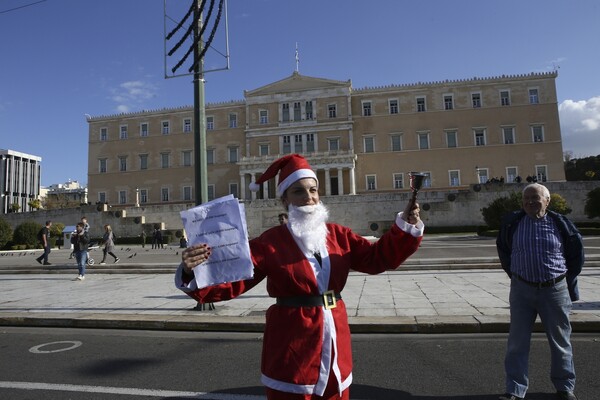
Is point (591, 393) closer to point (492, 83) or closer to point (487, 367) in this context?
point (487, 367)

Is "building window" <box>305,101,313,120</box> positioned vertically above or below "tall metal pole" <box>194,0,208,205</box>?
above

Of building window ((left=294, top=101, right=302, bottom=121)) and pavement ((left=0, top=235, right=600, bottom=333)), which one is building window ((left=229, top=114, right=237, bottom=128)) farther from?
pavement ((left=0, top=235, right=600, bottom=333))

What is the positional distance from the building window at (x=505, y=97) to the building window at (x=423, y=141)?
31.4 feet

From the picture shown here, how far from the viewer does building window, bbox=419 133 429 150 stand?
2132 inches

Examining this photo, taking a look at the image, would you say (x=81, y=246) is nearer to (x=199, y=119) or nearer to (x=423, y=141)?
(x=199, y=119)

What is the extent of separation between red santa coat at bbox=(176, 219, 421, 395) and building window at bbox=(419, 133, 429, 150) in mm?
54176

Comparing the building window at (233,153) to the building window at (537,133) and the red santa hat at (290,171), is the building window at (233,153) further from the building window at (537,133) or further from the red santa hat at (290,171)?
the red santa hat at (290,171)

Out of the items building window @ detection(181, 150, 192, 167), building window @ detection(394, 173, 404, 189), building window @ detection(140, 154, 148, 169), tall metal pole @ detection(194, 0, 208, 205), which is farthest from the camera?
building window @ detection(140, 154, 148, 169)

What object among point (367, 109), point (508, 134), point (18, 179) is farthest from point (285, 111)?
point (18, 179)

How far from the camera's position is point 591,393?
3932 mm

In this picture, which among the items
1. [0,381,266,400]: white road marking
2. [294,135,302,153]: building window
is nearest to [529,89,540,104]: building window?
[294,135,302,153]: building window

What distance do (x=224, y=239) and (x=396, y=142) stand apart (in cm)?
5458

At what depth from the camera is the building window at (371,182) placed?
54219mm

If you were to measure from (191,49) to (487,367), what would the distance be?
Answer: 7491 mm
